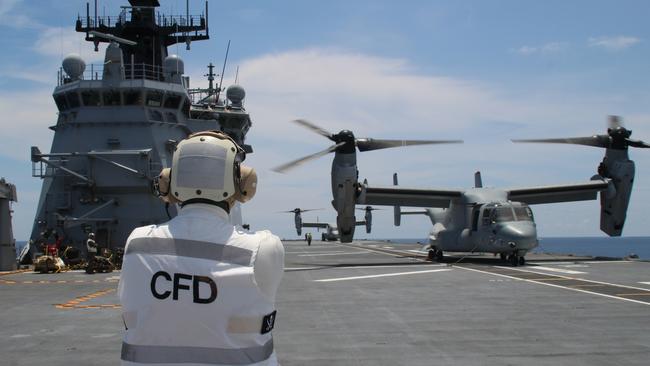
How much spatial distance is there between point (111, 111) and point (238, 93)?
1241 centimetres

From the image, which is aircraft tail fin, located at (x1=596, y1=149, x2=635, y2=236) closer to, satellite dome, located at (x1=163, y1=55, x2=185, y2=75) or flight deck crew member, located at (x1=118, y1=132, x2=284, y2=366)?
satellite dome, located at (x1=163, y1=55, x2=185, y2=75)

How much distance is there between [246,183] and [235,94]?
3899cm

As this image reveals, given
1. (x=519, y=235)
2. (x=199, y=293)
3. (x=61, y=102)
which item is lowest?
(x=519, y=235)

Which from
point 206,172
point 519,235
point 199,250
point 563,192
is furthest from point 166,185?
point 563,192

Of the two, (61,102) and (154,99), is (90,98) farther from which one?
(154,99)

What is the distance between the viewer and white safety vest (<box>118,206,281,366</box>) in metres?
2.61

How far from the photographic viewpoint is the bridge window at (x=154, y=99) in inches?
1195

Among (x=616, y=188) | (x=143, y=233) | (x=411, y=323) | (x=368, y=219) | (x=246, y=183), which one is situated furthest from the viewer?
(x=368, y=219)

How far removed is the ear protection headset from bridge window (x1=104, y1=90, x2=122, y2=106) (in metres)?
28.8

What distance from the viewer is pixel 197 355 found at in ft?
8.63

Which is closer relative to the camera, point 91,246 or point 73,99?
point 91,246

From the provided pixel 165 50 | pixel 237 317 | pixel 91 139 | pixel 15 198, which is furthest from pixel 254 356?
pixel 165 50

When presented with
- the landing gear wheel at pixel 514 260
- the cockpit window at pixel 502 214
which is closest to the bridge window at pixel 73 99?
the cockpit window at pixel 502 214

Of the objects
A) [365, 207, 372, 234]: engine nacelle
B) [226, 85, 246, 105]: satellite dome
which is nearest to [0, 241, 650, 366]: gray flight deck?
[226, 85, 246, 105]: satellite dome
